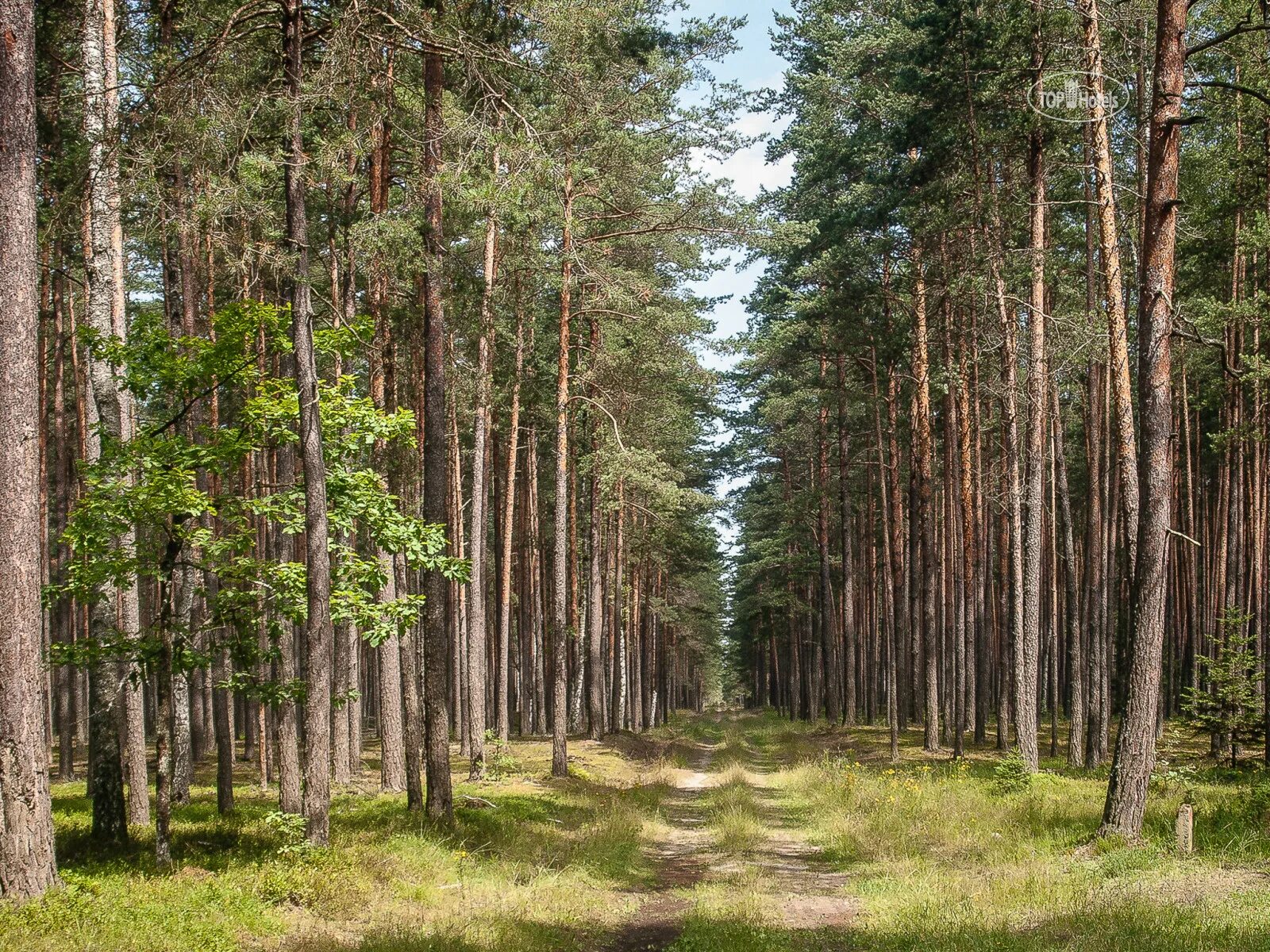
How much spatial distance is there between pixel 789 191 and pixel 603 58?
12.8 metres

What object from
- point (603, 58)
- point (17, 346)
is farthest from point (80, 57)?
point (603, 58)

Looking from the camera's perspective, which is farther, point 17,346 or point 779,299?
point 779,299

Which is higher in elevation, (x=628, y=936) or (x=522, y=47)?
(x=522, y=47)

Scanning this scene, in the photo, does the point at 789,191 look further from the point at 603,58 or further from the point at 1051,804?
the point at 1051,804

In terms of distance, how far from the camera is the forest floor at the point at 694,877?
7.87m

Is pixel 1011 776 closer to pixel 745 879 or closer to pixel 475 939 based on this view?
pixel 745 879

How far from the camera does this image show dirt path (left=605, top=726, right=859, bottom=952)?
991cm

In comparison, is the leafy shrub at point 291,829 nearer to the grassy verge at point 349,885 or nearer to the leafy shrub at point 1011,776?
the grassy verge at point 349,885

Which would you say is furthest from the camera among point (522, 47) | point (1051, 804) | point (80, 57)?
point (522, 47)

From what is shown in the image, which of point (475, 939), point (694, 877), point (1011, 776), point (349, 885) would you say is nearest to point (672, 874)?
point (694, 877)

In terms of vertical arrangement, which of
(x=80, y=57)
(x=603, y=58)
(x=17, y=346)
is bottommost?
(x=17, y=346)

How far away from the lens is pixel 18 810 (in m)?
7.27

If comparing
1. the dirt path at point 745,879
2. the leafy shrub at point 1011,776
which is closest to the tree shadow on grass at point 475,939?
the dirt path at point 745,879

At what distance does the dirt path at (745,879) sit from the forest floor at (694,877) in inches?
2.2
